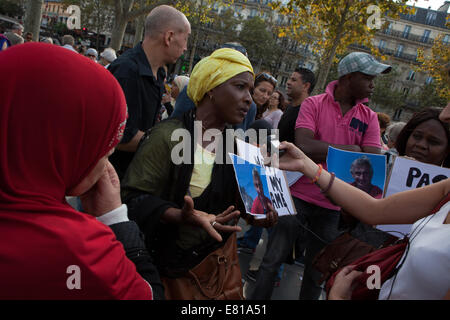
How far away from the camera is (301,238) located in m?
2.98

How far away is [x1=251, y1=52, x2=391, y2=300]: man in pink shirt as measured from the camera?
2.78 metres

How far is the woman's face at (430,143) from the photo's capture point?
2.49m

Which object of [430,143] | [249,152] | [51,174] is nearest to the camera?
[51,174]

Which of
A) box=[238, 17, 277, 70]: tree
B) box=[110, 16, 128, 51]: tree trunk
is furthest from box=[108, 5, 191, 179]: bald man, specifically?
box=[238, 17, 277, 70]: tree

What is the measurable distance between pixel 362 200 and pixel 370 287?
0.54 meters

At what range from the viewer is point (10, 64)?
0.93 meters

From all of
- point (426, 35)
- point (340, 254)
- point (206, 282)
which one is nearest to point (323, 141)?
point (340, 254)

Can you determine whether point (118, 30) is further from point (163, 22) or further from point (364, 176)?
point (364, 176)

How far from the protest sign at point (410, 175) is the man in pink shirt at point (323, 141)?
1.74 ft

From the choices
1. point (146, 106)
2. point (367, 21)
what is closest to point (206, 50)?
point (367, 21)

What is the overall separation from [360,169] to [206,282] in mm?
1570

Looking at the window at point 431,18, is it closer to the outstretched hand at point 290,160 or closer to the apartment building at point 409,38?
the apartment building at point 409,38

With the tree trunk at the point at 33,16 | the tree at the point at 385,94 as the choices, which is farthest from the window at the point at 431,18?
the tree trunk at the point at 33,16

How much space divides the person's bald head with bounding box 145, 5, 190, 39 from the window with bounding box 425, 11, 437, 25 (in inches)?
2509
